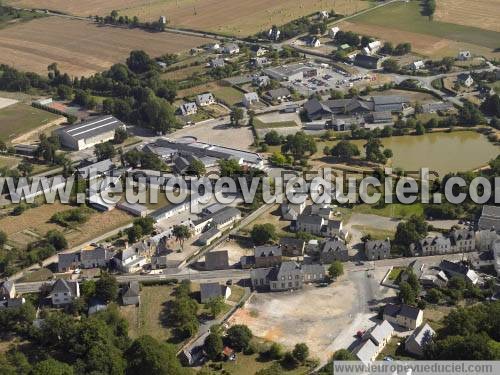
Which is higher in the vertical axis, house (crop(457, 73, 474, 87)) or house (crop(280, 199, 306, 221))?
house (crop(457, 73, 474, 87))

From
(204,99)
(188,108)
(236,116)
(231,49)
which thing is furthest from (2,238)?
(231,49)

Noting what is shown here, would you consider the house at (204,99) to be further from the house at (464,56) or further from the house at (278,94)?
the house at (464,56)

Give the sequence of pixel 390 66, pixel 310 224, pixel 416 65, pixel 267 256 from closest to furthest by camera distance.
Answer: pixel 267 256 → pixel 310 224 → pixel 416 65 → pixel 390 66

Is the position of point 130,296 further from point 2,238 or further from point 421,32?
point 421,32

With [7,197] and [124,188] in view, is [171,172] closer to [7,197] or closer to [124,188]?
[124,188]

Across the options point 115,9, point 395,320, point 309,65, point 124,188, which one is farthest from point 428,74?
point 115,9

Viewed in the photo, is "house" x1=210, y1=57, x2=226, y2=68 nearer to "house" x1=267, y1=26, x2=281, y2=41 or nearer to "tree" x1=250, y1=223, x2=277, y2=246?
"house" x1=267, y1=26, x2=281, y2=41

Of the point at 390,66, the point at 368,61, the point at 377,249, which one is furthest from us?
the point at 368,61

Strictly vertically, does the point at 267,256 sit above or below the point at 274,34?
below

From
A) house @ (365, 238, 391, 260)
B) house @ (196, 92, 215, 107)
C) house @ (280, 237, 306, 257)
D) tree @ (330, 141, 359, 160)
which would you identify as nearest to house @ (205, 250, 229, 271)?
house @ (280, 237, 306, 257)
